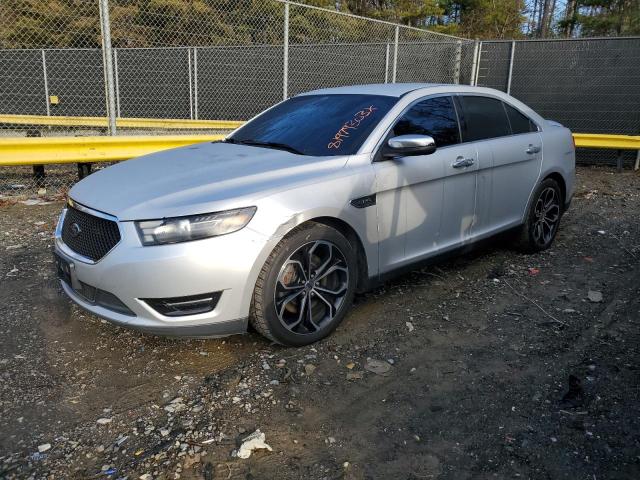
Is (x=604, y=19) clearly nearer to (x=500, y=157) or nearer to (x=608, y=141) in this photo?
(x=608, y=141)

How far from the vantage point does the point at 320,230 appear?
10.8ft

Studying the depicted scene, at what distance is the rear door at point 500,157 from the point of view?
4.43m

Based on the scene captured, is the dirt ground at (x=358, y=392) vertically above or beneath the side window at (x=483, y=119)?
beneath

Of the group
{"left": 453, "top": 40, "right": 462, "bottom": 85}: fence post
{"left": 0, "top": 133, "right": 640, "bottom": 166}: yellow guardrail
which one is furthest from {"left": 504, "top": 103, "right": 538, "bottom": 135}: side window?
{"left": 453, "top": 40, "right": 462, "bottom": 85}: fence post

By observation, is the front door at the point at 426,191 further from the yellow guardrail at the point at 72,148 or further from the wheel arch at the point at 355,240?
the yellow guardrail at the point at 72,148

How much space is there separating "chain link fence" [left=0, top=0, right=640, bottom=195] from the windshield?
17.4 ft

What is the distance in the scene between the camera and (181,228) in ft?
9.48

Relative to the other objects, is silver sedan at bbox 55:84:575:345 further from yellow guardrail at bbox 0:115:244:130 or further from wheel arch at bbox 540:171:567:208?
yellow guardrail at bbox 0:115:244:130

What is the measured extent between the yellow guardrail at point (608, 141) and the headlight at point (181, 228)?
9.06 metres

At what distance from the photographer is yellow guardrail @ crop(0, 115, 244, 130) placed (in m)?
9.68

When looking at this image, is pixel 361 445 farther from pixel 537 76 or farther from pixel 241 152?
pixel 537 76

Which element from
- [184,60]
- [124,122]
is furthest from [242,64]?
[124,122]

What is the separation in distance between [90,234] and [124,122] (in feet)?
23.0

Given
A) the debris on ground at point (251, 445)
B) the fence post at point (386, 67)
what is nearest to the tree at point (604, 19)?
the fence post at point (386, 67)
